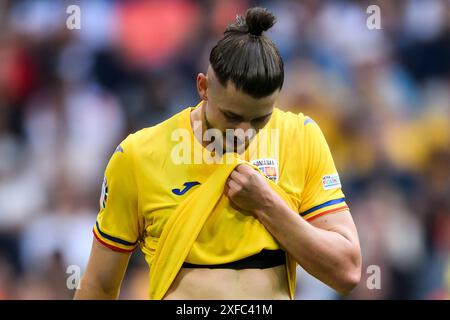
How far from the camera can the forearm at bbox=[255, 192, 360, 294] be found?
2328 millimetres

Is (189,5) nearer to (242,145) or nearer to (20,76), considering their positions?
(20,76)

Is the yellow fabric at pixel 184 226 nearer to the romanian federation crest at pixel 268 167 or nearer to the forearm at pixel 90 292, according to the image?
the romanian federation crest at pixel 268 167

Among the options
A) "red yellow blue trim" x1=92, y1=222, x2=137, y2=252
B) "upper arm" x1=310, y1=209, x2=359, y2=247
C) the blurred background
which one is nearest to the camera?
"upper arm" x1=310, y1=209, x2=359, y2=247

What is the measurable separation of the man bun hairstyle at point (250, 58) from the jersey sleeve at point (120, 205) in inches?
16.0

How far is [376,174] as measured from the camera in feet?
17.2

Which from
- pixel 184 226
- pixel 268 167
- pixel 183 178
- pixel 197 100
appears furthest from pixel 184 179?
pixel 197 100

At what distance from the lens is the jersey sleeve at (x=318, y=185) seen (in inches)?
97.2

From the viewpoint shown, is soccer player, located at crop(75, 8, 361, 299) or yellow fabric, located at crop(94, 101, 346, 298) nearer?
soccer player, located at crop(75, 8, 361, 299)

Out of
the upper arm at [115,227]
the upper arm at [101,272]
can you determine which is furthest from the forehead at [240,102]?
the upper arm at [101,272]

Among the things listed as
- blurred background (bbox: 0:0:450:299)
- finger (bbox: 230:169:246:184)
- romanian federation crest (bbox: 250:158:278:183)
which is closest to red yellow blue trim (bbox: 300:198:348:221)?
romanian federation crest (bbox: 250:158:278:183)

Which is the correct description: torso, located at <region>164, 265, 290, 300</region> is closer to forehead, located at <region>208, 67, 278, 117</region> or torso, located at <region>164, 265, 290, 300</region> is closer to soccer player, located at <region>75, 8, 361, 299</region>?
soccer player, located at <region>75, 8, 361, 299</region>

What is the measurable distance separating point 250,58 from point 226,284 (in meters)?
0.68

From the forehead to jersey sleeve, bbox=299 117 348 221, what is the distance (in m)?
0.23

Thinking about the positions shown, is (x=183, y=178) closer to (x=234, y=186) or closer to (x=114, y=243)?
(x=234, y=186)
